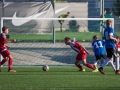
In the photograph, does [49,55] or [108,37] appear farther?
[49,55]

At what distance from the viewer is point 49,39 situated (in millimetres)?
25891

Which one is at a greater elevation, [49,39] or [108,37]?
[108,37]

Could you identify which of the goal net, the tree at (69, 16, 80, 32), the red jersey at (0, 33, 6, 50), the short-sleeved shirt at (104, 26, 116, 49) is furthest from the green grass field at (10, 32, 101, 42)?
the short-sleeved shirt at (104, 26, 116, 49)

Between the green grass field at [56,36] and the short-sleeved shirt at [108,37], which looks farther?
the green grass field at [56,36]

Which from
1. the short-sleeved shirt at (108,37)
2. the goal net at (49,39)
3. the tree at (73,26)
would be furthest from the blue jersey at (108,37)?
the tree at (73,26)

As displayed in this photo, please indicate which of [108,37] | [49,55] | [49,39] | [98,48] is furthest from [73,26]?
[108,37]

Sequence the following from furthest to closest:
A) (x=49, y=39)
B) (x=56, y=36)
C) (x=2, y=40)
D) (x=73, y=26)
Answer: (x=56, y=36) → (x=73, y=26) → (x=49, y=39) → (x=2, y=40)

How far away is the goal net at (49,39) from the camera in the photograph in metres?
24.8

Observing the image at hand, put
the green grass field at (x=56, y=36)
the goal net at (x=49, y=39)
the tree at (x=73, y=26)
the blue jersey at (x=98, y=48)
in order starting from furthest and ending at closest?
the tree at (x=73, y=26)
the green grass field at (x=56, y=36)
the goal net at (x=49, y=39)
the blue jersey at (x=98, y=48)

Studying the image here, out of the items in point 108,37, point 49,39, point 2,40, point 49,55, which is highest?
point 108,37

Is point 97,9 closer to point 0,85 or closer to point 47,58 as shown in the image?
point 47,58

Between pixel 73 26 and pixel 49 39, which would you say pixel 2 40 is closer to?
pixel 49 39

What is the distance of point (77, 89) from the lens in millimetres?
12312

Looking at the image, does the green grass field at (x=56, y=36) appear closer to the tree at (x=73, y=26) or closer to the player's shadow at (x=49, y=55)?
the tree at (x=73, y=26)
